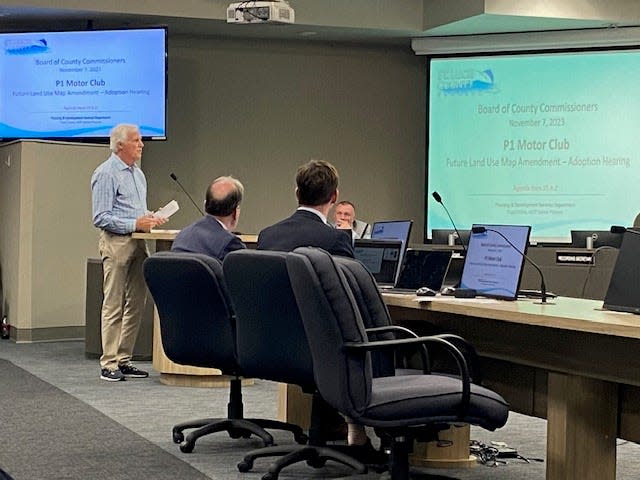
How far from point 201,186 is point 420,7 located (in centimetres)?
251

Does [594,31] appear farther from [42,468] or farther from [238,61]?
[42,468]

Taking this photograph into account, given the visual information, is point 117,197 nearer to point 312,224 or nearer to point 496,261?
point 312,224

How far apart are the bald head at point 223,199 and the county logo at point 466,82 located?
5371 millimetres

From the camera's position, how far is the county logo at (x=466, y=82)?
10562mm

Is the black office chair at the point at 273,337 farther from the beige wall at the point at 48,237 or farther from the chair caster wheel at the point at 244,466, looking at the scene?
the beige wall at the point at 48,237

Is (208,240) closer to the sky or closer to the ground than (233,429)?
closer to the sky

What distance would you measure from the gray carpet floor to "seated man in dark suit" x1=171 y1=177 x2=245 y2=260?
87cm

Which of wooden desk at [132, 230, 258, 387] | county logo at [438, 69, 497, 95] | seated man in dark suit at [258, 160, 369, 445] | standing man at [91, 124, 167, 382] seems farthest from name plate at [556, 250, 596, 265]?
county logo at [438, 69, 497, 95]

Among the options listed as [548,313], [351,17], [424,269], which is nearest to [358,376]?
[548,313]

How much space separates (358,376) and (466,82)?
7.31 metres

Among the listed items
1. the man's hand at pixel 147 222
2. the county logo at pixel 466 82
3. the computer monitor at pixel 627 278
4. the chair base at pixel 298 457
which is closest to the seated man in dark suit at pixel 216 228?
the chair base at pixel 298 457

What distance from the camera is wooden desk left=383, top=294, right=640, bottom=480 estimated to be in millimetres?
3807

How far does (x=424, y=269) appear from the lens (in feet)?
16.8

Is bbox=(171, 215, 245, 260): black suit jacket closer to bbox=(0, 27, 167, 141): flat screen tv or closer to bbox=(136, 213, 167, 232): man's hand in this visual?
bbox=(136, 213, 167, 232): man's hand
